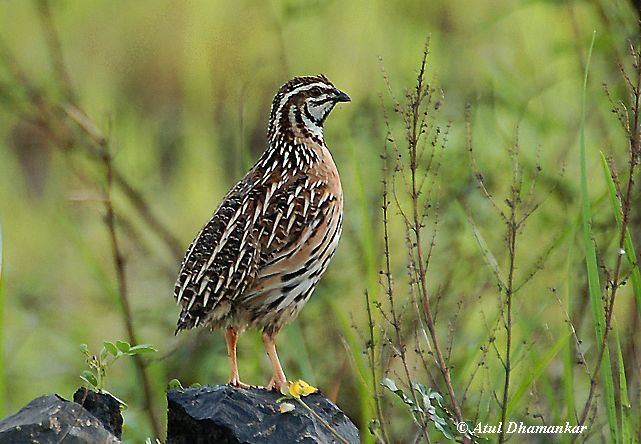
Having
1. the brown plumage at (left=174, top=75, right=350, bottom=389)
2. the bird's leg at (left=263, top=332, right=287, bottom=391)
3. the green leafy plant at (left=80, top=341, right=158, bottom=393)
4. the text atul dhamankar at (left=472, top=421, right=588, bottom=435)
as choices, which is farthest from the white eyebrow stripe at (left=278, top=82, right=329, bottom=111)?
the text atul dhamankar at (left=472, top=421, right=588, bottom=435)

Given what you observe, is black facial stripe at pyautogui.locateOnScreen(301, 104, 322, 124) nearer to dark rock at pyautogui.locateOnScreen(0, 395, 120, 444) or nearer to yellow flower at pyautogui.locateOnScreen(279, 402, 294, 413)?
yellow flower at pyautogui.locateOnScreen(279, 402, 294, 413)

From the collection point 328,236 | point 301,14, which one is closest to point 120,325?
point 301,14

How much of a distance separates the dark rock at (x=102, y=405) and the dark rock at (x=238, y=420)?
0.60 feet

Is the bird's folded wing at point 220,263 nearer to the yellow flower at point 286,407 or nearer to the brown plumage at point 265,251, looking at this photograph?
the brown plumage at point 265,251

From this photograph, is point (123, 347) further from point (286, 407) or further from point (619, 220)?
point (619, 220)

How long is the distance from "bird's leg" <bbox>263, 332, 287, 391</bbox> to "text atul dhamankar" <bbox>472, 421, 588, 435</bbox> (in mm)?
609

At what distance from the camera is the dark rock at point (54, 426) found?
134 inches

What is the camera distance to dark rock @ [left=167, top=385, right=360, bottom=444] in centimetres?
371

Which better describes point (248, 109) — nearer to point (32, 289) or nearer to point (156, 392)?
point (32, 289)

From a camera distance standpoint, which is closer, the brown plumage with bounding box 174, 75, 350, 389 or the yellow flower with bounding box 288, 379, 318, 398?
the yellow flower with bounding box 288, 379, 318, 398

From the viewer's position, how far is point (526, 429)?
15.9ft

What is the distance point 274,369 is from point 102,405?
655 mm

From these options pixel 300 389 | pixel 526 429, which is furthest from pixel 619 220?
pixel 526 429

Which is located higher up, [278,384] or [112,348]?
[112,348]
